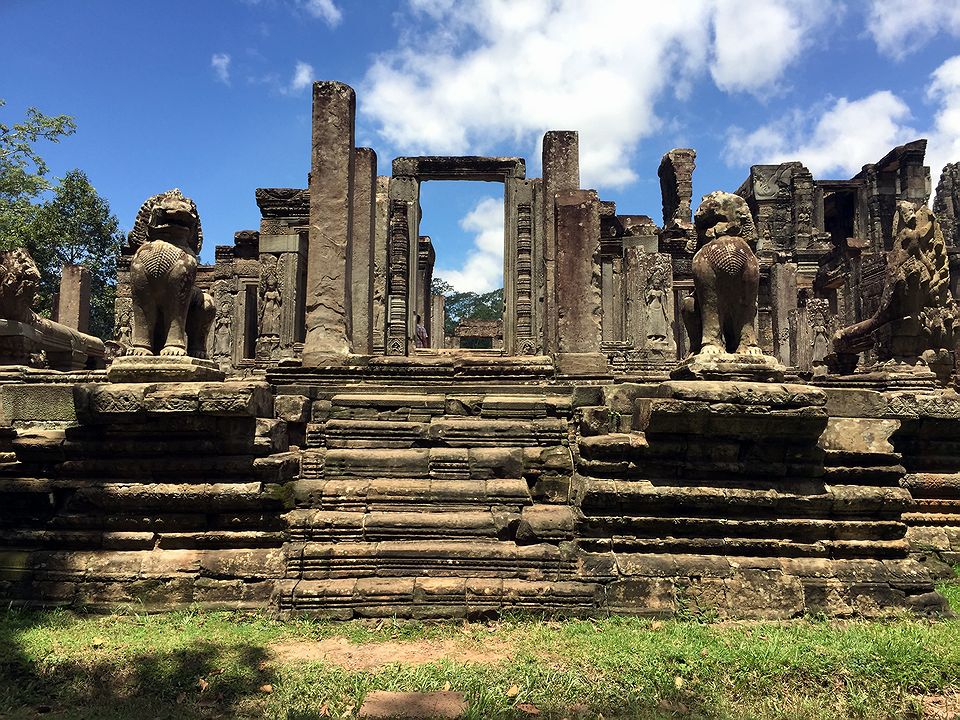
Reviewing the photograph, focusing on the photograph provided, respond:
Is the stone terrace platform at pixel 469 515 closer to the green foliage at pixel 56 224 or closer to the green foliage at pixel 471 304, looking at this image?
the green foliage at pixel 56 224

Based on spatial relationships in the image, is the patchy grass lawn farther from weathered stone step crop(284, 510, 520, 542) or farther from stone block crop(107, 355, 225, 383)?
stone block crop(107, 355, 225, 383)

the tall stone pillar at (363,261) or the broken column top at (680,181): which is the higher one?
the broken column top at (680,181)

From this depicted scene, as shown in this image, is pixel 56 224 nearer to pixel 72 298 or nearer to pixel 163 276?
pixel 72 298

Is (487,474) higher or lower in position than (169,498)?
higher

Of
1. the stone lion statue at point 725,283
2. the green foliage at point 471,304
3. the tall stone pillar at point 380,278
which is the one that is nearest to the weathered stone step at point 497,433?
the stone lion statue at point 725,283

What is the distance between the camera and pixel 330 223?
7.20 metres

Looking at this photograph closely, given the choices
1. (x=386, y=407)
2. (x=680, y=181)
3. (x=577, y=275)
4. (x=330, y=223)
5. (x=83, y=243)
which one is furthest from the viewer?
(x=83, y=243)

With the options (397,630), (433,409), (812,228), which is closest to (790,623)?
(397,630)

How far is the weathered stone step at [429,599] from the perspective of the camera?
3506 millimetres

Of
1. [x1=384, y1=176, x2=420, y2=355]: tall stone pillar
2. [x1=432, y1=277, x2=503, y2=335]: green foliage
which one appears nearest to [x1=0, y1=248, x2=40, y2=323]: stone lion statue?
[x1=384, y1=176, x2=420, y2=355]: tall stone pillar

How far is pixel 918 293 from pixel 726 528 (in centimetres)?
499

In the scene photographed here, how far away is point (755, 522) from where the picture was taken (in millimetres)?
3920

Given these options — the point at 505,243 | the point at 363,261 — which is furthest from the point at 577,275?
the point at 505,243

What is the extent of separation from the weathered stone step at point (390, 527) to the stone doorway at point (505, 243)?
9402 millimetres
